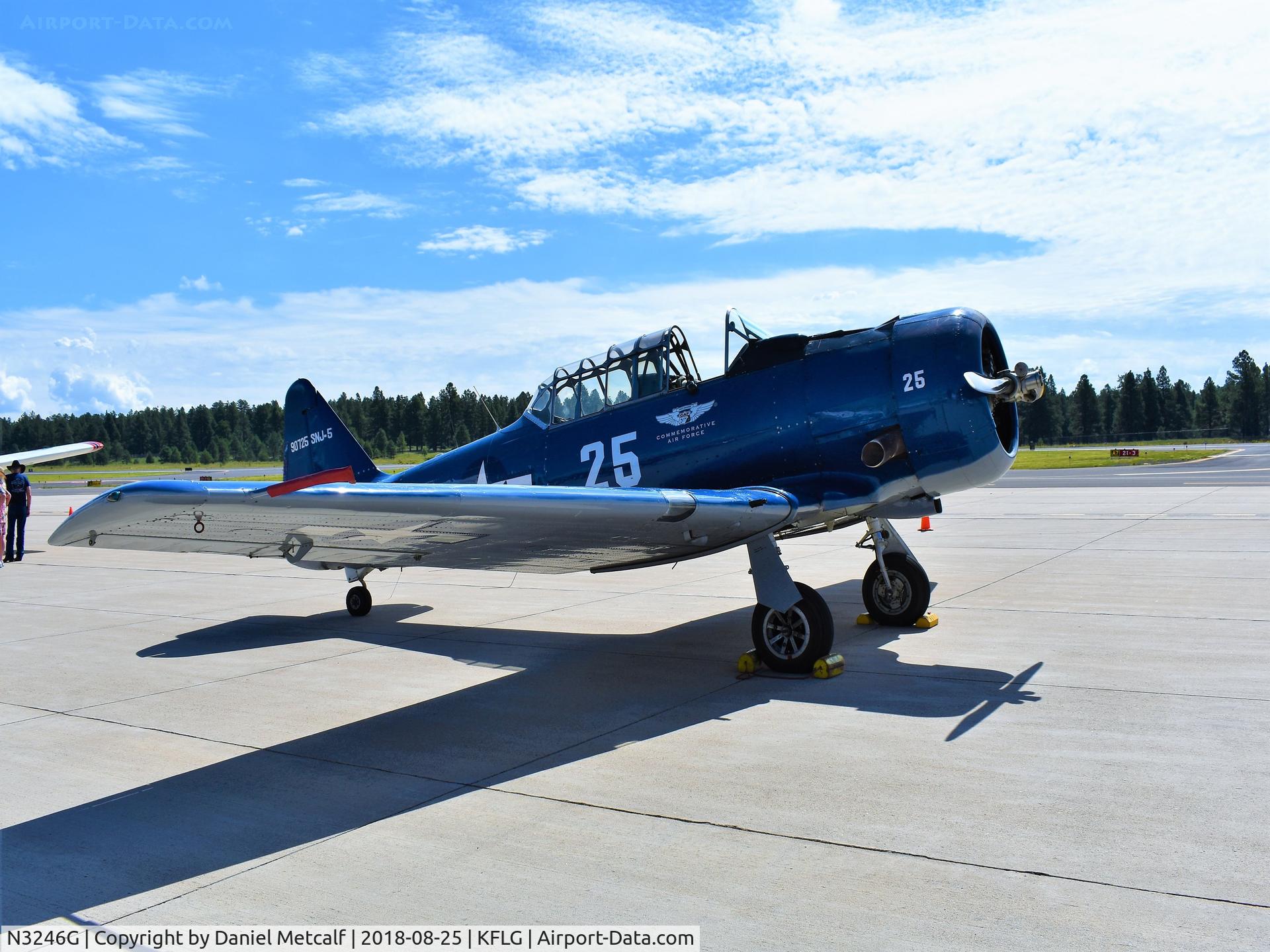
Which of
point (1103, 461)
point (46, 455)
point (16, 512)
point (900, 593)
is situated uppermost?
point (46, 455)

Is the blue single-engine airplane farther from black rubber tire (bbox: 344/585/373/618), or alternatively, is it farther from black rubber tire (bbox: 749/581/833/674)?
black rubber tire (bbox: 344/585/373/618)

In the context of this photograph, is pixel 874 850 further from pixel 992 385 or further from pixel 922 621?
pixel 922 621

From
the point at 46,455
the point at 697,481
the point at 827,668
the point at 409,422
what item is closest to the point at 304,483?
the point at 697,481

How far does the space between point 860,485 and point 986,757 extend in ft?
8.97

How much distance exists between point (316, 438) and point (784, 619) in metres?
6.12

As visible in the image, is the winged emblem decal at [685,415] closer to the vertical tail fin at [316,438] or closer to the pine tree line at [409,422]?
the vertical tail fin at [316,438]

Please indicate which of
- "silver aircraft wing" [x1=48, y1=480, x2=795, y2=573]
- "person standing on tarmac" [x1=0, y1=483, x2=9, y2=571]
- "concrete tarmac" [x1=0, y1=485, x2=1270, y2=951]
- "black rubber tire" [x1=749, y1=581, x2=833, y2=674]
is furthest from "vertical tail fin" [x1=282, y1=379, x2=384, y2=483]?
"person standing on tarmac" [x1=0, y1=483, x2=9, y2=571]

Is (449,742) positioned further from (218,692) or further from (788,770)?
(218,692)

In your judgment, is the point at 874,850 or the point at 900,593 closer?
the point at 874,850

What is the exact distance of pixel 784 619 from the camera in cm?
721

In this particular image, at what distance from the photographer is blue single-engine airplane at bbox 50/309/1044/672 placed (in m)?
5.24

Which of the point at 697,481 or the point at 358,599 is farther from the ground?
the point at 697,481

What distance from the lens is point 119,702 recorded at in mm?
7078

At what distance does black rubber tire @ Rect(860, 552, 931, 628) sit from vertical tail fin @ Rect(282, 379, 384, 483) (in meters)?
5.66
